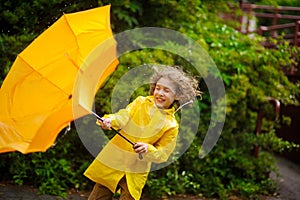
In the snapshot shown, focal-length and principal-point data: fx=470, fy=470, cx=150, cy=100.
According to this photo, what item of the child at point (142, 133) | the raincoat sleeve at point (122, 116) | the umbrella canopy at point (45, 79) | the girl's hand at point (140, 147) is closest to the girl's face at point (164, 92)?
the child at point (142, 133)

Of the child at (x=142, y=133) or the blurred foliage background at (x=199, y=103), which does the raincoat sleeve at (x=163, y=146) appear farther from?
the blurred foliage background at (x=199, y=103)

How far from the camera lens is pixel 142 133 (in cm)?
359

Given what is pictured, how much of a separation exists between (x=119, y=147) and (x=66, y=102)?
800 mm

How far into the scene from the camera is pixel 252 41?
7242mm

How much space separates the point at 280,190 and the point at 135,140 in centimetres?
359

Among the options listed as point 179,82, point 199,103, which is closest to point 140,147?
point 179,82

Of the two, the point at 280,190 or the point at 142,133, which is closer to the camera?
the point at 142,133

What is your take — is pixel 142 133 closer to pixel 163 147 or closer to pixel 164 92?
pixel 163 147

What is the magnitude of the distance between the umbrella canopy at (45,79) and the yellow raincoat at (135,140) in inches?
29.7

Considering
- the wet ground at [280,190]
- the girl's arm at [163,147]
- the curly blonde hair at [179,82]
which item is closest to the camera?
the girl's arm at [163,147]

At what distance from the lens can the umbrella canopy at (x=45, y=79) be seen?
3.97 metres

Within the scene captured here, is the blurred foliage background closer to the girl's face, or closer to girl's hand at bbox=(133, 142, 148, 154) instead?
the girl's face

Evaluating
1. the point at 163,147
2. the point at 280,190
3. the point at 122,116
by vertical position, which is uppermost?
the point at 122,116

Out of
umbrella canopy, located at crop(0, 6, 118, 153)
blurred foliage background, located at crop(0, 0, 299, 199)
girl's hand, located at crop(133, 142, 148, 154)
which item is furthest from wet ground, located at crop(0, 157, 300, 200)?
girl's hand, located at crop(133, 142, 148, 154)
